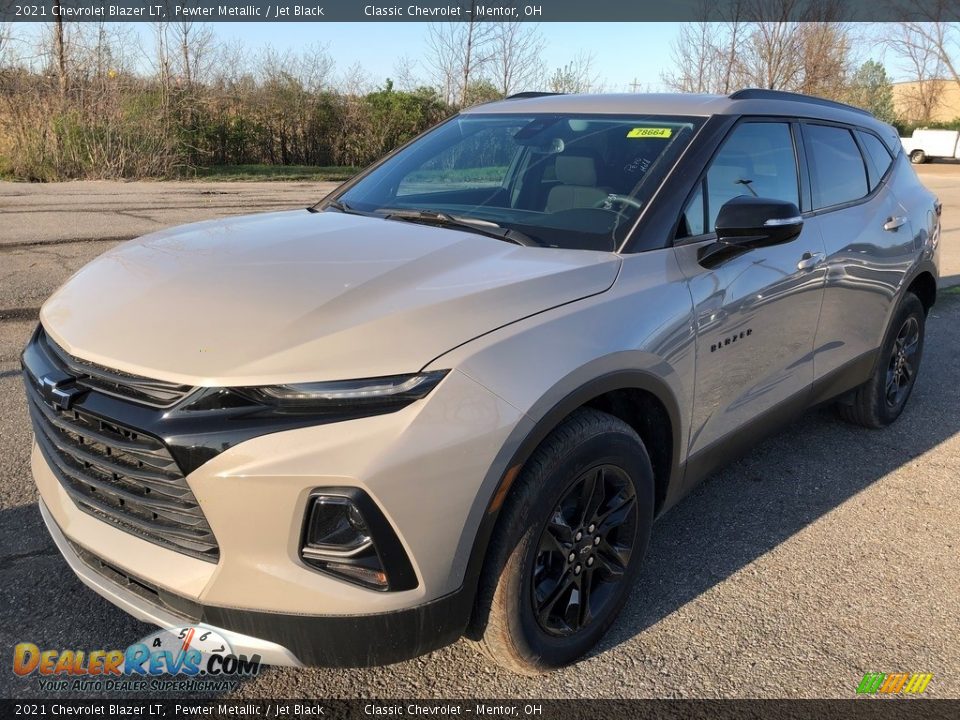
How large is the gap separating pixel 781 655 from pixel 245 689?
179 centimetres

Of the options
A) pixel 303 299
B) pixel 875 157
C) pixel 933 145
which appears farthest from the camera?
pixel 933 145

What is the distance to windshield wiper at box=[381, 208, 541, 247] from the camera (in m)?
2.87

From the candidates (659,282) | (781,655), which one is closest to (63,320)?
(659,282)

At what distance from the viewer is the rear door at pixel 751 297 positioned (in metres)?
2.95

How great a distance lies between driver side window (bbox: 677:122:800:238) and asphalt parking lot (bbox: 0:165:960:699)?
4.59 ft

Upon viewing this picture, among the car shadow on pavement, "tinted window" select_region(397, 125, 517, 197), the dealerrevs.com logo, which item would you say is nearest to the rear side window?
the car shadow on pavement

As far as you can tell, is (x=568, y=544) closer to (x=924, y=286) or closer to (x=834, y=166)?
(x=834, y=166)

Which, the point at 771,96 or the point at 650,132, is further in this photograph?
the point at 771,96

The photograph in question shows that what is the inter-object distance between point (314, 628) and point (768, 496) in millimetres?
2643

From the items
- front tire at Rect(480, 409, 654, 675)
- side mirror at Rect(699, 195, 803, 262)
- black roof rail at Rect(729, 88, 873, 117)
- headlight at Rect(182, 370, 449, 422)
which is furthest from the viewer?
black roof rail at Rect(729, 88, 873, 117)

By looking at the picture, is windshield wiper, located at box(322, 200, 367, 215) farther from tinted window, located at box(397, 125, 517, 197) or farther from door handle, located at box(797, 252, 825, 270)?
door handle, located at box(797, 252, 825, 270)

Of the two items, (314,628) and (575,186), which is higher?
(575,186)

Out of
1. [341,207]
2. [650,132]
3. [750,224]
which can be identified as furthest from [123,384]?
[650,132]

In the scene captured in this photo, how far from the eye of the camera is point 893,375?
4.80m
